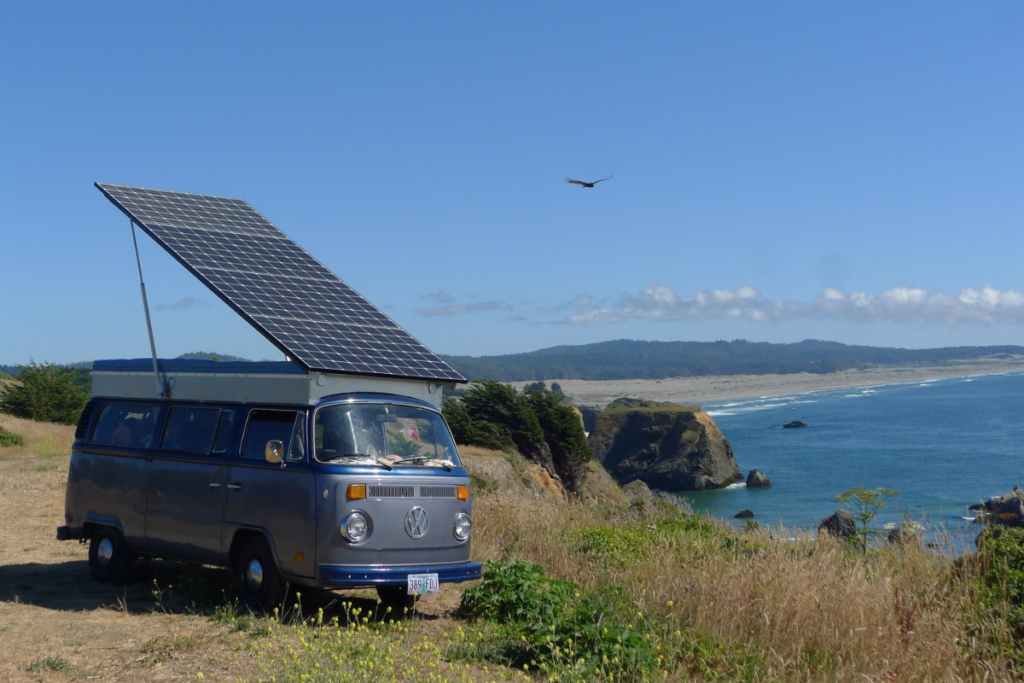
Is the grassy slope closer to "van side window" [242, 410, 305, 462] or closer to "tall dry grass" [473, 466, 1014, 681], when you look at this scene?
"tall dry grass" [473, 466, 1014, 681]

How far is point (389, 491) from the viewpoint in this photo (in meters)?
9.06

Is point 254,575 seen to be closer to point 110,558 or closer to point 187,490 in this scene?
point 187,490

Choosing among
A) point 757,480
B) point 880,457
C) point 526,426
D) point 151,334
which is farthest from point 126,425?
point 880,457

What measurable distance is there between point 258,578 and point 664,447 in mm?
72758

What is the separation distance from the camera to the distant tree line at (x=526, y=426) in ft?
124

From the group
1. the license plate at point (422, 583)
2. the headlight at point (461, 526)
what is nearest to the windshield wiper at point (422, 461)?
the headlight at point (461, 526)

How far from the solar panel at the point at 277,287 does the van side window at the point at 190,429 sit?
3.79ft

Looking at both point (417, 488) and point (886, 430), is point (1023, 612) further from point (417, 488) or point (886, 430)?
point (886, 430)

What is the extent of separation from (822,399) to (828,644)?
593ft

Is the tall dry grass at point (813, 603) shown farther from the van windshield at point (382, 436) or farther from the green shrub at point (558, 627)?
the van windshield at point (382, 436)

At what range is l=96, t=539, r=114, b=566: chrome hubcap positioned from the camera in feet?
36.4

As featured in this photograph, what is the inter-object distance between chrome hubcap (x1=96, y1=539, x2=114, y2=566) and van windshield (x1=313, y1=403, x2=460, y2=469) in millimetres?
3628

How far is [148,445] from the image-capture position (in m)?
10.8

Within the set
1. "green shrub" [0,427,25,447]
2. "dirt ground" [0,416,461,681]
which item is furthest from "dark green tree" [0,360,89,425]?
"dirt ground" [0,416,461,681]
